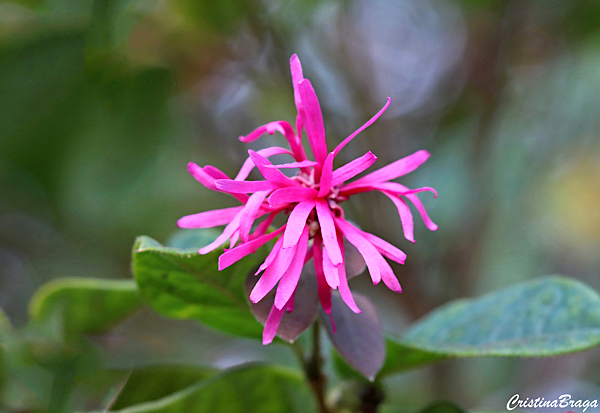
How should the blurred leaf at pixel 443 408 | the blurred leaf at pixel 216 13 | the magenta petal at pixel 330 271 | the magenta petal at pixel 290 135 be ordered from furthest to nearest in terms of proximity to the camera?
the blurred leaf at pixel 216 13 < the blurred leaf at pixel 443 408 < the magenta petal at pixel 290 135 < the magenta petal at pixel 330 271

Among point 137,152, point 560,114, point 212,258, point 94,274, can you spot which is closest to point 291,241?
point 212,258

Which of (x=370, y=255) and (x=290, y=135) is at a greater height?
(x=290, y=135)

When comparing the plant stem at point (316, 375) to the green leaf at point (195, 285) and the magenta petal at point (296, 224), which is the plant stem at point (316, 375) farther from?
the magenta petal at point (296, 224)

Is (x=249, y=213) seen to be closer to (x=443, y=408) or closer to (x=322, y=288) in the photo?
(x=322, y=288)

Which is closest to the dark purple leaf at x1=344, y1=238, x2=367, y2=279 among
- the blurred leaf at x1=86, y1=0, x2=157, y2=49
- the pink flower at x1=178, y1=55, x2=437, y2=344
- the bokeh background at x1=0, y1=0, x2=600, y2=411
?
the pink flower at x1=178, y1=55, x2=437, y2=344

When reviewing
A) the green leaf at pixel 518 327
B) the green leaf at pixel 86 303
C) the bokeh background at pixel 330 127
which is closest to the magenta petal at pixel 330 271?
the green leaf at pixel 518 327

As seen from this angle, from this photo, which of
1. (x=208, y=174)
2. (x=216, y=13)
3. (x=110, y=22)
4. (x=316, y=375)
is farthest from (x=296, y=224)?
(x=216, y=13)

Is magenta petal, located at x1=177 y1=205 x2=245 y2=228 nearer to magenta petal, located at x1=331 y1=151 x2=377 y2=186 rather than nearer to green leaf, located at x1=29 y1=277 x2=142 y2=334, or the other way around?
magenta petal, located at x1=331 y1=151 x2=377 y2=186
